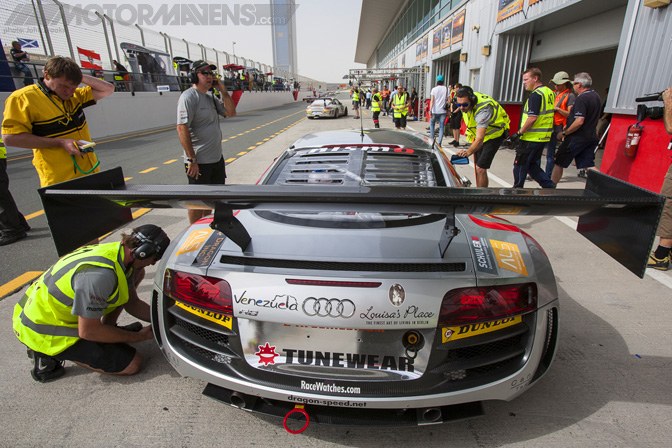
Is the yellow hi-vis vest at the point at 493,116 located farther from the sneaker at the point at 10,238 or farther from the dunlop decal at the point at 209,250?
the sneaker at the point at 10,238

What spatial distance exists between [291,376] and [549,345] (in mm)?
1170

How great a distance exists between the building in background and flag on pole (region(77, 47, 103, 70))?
9357 cm

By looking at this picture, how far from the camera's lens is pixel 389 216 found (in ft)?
6.61

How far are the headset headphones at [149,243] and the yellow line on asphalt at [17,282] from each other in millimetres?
1932

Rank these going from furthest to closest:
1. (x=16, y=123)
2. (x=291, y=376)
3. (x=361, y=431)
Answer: (x=16, y=123)
(x=361, y=431)
(x=291, y=376)

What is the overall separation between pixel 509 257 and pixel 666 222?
104 inches

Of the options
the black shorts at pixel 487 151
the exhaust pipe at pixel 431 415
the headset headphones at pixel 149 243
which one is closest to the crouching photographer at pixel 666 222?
the black shorts at pixel 487 151

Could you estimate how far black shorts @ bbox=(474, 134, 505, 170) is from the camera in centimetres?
483

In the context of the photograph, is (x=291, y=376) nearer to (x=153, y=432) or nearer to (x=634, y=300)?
(x=153, y=432)

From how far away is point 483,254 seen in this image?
1.66 meters

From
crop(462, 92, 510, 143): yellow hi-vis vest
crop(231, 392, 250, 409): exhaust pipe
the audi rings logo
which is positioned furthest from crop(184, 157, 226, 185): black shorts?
crop(462, 92, 510, 143): yellow hi-vis vest

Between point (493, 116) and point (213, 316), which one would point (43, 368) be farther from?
point (493, 116)

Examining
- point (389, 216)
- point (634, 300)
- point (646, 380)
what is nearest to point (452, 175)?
point (389, 216)

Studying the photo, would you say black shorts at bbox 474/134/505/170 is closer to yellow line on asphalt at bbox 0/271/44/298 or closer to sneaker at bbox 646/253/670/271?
sneaker at bbox 646/253/670/271
